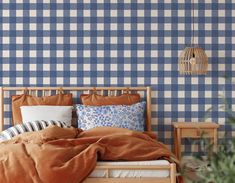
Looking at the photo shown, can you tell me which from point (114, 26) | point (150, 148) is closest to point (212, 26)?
point (114, 26)

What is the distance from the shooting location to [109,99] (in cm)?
495

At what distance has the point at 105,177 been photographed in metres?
3.44

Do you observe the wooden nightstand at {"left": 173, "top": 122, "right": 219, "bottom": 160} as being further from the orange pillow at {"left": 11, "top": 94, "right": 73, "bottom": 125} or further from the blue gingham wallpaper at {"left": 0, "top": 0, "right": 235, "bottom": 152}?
the orange pillow at {"left": 11, "top": 94, "right": 73, "bottom": 125}

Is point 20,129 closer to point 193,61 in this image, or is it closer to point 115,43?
point 115,43

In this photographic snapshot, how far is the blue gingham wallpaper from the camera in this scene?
508 cm

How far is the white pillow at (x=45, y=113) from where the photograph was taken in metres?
4.80

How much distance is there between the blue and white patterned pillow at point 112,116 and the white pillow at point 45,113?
0.15 m

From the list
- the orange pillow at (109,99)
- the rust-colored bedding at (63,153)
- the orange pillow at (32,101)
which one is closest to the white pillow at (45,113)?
the orange pillow at (32,101)

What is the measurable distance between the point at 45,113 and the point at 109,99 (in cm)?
68

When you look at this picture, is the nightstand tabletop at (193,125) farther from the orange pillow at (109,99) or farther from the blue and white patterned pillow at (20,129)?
the blue and white patterned pillow at (20,129)

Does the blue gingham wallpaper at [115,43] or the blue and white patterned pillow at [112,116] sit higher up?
the blue gingham wallpaper at [115,43]

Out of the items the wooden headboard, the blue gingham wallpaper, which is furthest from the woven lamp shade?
the wooden headboard

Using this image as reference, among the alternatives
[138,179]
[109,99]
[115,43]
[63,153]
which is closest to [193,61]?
[115,43]

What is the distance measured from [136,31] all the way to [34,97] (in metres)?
1.29
